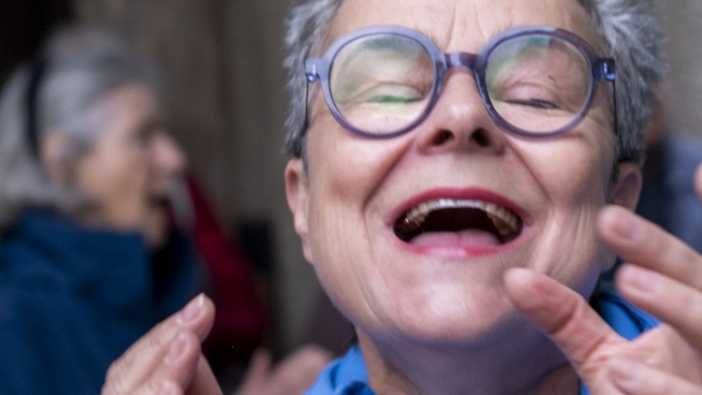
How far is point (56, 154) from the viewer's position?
2.81 meters

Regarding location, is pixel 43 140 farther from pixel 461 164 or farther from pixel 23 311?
pixel 461 164

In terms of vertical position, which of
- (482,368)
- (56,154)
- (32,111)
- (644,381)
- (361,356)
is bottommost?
(56,154)

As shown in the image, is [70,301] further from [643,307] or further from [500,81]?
[643,307]

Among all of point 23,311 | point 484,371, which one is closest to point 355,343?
point 484,371

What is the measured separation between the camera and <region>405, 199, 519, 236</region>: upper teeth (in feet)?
3.26

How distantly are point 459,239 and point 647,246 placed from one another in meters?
0.27

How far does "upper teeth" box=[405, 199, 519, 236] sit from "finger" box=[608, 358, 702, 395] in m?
0.24

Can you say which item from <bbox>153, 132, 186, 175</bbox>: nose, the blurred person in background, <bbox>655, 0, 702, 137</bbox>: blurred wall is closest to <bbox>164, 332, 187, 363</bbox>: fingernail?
<bbox>655, 0, 702, 137</bbox>: blurred wall

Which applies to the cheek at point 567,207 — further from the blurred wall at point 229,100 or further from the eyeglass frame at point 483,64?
the blurred wall at point 229,100

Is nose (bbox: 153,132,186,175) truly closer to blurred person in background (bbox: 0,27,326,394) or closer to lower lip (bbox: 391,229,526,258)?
blurred person in background (bbox: 0,27,326,394)

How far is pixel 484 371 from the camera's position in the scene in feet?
3.39

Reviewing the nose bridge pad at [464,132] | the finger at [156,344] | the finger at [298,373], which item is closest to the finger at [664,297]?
the nose bridge pad at [464,132]

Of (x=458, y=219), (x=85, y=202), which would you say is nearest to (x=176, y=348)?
(x=458, y=219)

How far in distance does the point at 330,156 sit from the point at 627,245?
1.32 ft
